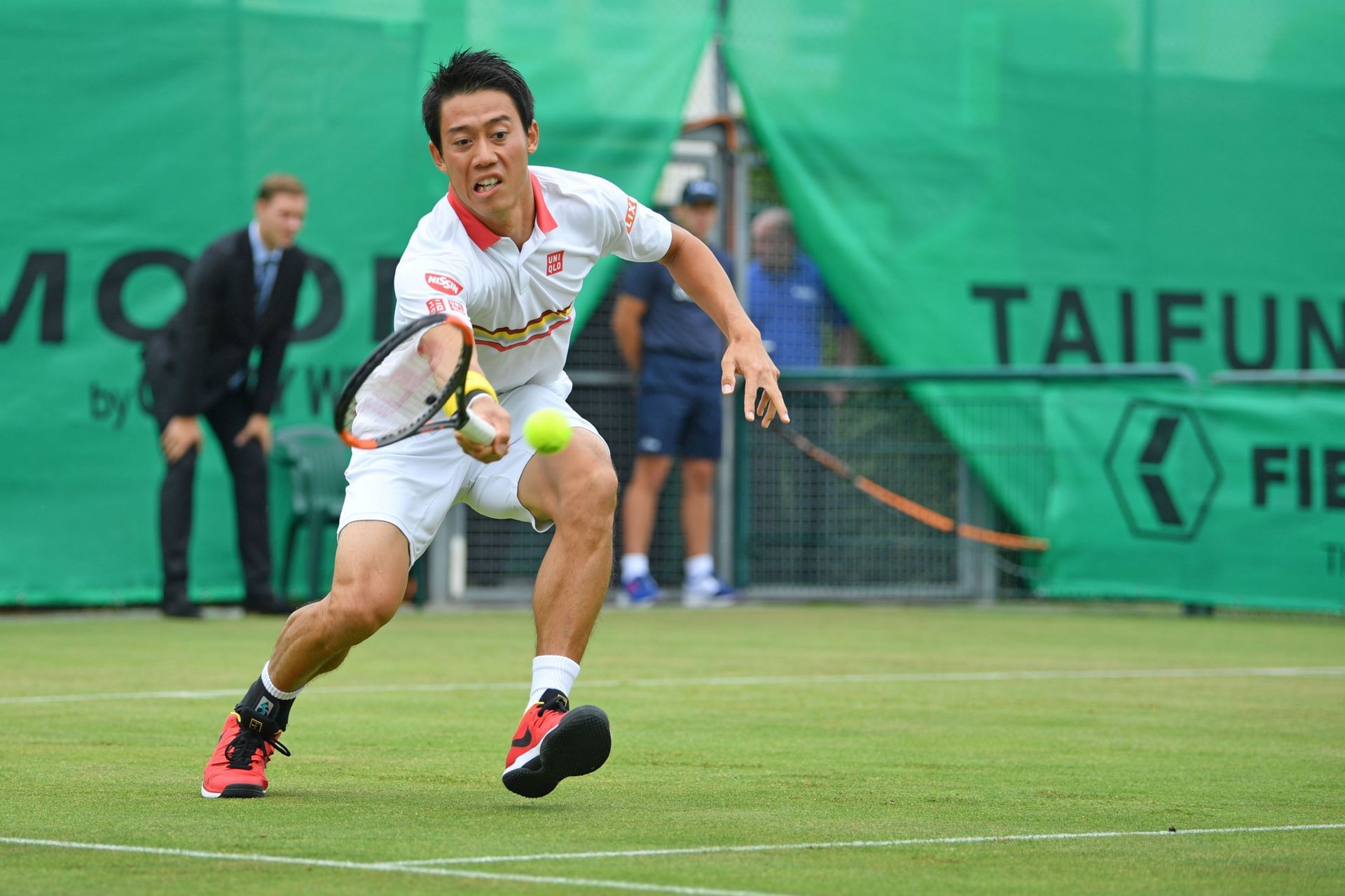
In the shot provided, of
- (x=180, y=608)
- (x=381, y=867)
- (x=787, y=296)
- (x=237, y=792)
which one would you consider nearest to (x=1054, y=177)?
(x=787, y=296)

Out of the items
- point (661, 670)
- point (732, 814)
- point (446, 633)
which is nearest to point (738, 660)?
point (661, 670)

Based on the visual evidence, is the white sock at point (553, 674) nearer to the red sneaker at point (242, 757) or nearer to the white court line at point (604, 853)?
the red sneaker at point (242, 757)

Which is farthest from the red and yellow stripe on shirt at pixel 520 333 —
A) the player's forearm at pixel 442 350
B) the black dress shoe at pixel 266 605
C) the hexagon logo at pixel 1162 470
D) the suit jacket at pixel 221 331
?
the hexagon logo at pixel 1162 470

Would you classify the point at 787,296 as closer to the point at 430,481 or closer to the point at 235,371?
the point at 235,371

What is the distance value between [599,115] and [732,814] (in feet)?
28.1

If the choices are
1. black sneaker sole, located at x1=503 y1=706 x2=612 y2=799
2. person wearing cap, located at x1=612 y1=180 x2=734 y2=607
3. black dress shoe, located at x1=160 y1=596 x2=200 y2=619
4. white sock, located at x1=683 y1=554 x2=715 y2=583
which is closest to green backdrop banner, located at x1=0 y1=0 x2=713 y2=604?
person wearing cap, located at x1=612 y1=180 x2=734 y2=607

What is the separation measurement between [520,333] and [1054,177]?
9.04 metres

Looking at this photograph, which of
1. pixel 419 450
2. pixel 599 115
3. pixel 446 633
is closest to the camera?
pixel 419 450

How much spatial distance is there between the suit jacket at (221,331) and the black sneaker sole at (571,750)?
6.62 m

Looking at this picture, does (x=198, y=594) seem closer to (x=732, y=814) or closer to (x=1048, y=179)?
(x=1048, y=179)

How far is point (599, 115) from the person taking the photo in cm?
1270

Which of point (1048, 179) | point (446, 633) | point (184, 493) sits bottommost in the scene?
point (446, 633)

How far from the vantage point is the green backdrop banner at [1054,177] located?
43.4 feet

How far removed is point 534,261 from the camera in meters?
5.21
